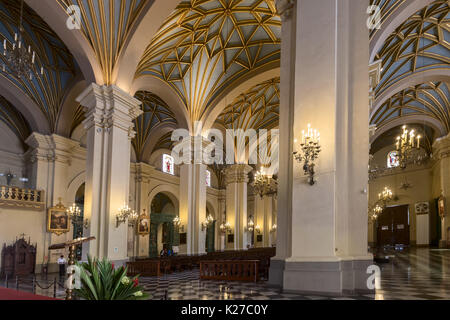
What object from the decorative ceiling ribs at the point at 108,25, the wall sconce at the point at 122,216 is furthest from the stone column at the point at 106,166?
the decorative ceiling ribs at the point at 108,25

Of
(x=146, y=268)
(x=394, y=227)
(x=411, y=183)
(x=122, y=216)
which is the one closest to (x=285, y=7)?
(x=122, y=216)

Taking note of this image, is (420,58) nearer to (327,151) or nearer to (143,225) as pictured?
(327,151)

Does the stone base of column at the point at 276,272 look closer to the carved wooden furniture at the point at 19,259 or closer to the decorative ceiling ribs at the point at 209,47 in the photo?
the decorative ceiling ribs at the point at 209,47

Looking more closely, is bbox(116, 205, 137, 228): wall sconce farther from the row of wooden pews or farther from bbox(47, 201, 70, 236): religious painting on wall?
bbox(47, 201, 70, 236): religious painting on wall

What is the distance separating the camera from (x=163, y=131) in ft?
69.3

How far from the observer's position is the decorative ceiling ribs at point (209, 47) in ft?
43.6

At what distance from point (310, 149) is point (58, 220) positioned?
1349cm

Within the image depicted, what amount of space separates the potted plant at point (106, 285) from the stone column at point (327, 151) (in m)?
3.44

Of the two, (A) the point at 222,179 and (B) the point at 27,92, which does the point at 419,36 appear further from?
(A) the point at 222,179

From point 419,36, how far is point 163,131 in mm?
13975

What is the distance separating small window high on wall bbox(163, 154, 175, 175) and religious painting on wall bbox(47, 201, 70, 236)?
1009 cm

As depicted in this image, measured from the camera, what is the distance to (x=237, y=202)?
20984mm

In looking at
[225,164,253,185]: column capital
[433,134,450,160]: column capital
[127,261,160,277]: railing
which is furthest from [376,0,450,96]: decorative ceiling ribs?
[127,261,160,277]: railing
